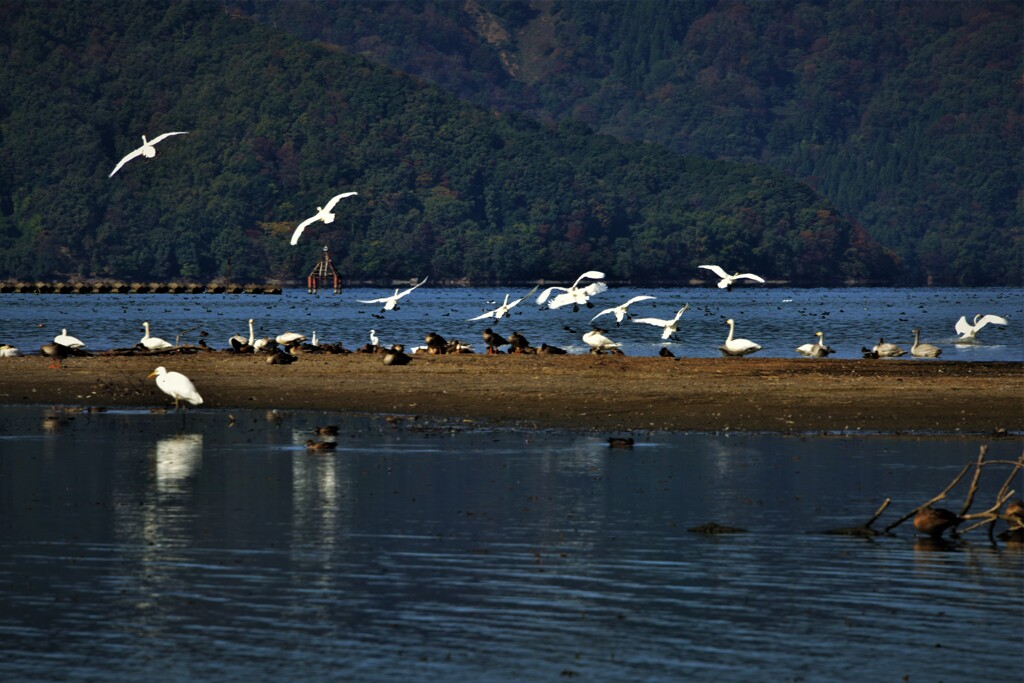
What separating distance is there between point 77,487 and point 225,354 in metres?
20.3

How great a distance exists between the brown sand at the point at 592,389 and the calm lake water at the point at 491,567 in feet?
12.2

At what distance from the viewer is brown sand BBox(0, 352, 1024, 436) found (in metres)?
29.0

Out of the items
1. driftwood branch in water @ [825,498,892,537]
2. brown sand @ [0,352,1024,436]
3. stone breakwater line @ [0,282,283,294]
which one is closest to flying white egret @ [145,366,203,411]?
brown sand @ [0,352,1024,436]

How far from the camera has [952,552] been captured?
16844 mm

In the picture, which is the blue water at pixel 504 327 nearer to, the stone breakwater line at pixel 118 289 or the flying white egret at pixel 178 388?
the flying white egret at pixel 178 388

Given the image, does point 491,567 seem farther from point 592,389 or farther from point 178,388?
point 592,389

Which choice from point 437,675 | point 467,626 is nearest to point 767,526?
point 467,626

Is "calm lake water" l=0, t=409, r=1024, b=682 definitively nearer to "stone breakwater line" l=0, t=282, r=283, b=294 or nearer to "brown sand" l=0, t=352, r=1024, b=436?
"brown sand" l=0, t=352, r=1024, b=436

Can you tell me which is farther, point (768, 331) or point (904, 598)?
point (768, 331)

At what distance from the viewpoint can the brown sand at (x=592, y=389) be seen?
28984 mm

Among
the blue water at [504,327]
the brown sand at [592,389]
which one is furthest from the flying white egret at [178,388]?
the blue water at [504,327]

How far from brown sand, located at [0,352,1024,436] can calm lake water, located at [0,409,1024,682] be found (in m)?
3.73

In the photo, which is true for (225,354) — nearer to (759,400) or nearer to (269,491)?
(759,400)

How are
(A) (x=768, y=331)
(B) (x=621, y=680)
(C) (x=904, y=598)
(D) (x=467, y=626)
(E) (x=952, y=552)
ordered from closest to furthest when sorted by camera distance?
1. (B) (x=621, y=680)
2. (D) (x=467, y=626)
3. (C) (x=904, y=598)
4. (E) (x=952, y=552)
5. (A) (x=768, y=331)
